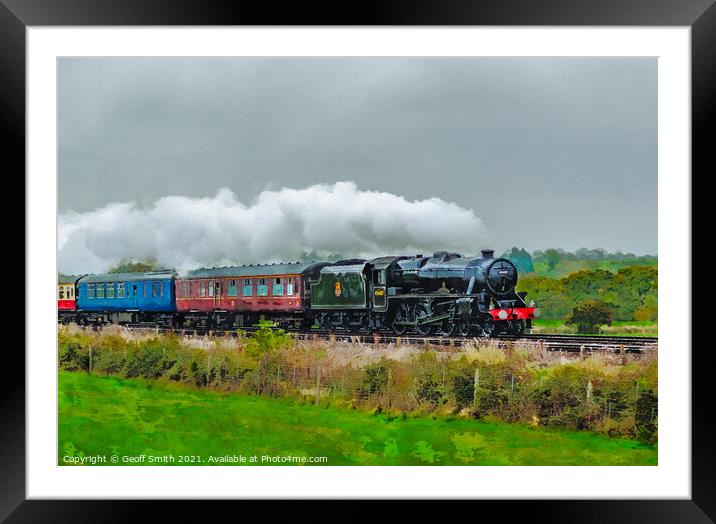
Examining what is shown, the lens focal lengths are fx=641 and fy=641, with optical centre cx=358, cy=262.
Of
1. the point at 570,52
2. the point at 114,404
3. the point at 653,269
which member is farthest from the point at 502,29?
the point at 114,404

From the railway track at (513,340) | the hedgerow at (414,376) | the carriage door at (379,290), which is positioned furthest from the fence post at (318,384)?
the carriage door at (379,290)

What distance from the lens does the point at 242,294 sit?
9.02 meters

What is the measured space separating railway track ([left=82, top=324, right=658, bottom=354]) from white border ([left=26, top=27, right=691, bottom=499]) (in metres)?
0.27

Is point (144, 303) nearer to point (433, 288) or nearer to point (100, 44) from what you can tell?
point (100, 44)

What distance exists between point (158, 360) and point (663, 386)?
4890mm

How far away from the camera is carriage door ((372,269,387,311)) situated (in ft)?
27.1

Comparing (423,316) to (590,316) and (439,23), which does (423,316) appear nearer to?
(590,316)

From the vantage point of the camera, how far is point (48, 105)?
5.89 m

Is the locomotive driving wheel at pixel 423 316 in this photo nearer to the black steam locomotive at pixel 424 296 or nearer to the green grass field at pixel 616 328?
the black steam locomotive at pixel 424 296

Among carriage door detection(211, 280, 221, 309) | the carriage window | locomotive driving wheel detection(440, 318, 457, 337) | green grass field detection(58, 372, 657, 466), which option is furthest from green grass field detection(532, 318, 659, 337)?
the carriage window

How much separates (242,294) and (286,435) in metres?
3.32

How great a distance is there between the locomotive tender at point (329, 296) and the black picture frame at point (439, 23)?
147 centimetres

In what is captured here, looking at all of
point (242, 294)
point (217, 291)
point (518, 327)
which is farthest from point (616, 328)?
point (242, 294)

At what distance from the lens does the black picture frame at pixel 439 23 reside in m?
5.29
